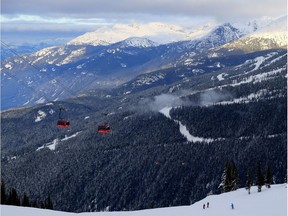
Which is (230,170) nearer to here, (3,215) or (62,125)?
(62,125)

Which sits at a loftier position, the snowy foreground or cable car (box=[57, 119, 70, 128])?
cable car (box=[57, 119, 70, 128])

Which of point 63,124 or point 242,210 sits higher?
point 63,124

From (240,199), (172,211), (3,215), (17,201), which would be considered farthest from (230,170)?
(3,215)

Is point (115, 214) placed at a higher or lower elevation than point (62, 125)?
lower

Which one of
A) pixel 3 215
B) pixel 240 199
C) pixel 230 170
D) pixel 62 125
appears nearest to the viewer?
pixel 3 215

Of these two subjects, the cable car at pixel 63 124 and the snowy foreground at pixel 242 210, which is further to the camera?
the cable car at pixel 63 124

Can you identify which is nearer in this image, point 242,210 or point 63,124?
point 242,210

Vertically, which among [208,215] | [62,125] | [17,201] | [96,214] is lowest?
[17,201]

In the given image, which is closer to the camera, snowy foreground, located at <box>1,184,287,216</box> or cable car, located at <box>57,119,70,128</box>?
snowy foreground, located at <box>1,184,287,216</box>

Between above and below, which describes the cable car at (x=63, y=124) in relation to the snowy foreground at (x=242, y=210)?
above

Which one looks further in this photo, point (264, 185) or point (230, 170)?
point (230, 170)

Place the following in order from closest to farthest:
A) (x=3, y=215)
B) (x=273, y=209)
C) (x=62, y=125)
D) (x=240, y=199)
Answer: (x=273, y=209) < (x=3, y=215) < (x=240, y=199) < (x=62, y=125)
